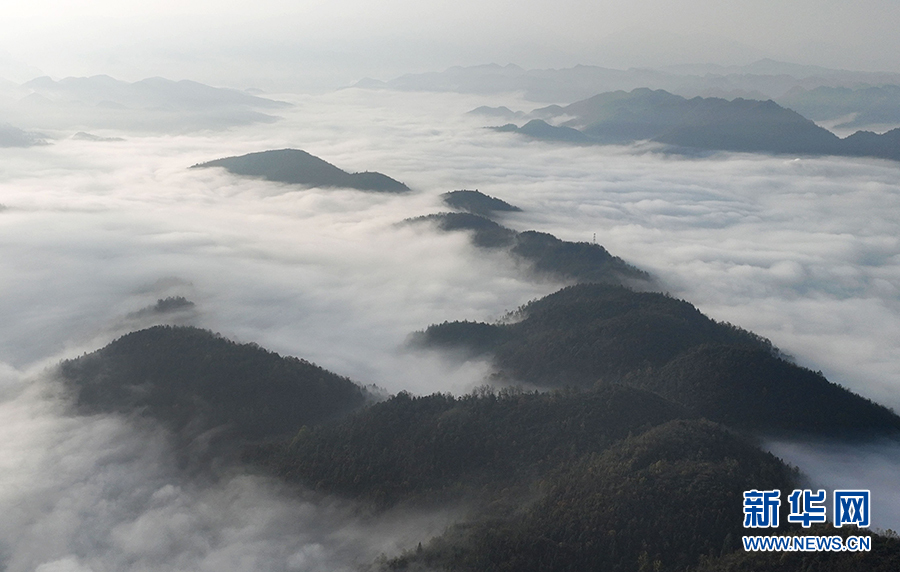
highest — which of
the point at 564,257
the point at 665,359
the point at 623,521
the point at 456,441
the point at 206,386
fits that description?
the point at 564,257

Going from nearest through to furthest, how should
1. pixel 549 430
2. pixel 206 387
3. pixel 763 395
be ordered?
1. pixel 549 430
2. pixel 763 395
3. pixel 206 387

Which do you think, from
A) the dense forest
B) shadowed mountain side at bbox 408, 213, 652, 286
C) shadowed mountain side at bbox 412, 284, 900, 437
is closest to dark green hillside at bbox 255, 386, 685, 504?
the dense forest

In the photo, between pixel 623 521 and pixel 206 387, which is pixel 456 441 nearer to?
pixel 623 521

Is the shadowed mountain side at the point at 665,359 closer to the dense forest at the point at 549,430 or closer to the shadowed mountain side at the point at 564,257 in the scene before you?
the dense forest at the point at 549,430

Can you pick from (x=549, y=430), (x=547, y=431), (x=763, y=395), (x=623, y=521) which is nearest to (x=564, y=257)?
(x=763, y=395)

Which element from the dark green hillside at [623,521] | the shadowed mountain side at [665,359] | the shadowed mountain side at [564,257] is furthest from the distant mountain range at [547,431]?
the shadowed mountain side at [564,257]

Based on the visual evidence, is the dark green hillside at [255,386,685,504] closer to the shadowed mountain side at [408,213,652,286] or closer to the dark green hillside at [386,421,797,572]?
the dark green hillside at [386,421,797,572]

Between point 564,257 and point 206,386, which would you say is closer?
point 206,386

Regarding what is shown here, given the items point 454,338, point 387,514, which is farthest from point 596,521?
point 454,338
